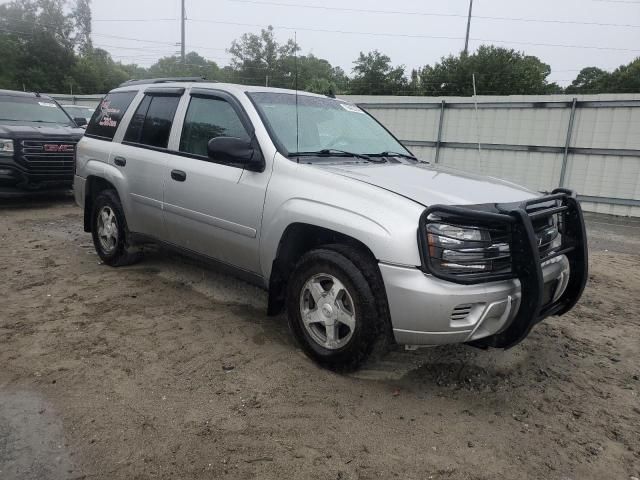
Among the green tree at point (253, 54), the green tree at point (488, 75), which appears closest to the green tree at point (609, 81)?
the green tree at point (488, 75)

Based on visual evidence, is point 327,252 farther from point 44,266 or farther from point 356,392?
point 44,266

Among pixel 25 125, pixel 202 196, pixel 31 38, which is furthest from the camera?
pixel 31 38

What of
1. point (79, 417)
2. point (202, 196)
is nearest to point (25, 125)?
point (202, 196)

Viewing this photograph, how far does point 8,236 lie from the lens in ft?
22.0

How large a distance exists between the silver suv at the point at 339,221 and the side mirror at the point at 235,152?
10 mm

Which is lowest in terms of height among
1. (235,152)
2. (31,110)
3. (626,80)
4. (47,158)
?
(47,158)

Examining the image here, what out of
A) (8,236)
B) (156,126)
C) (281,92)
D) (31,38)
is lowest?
(8,236)

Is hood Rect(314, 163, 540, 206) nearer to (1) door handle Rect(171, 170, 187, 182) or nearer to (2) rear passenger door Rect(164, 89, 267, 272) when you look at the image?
(2) rear passenger door Rect(164, 89, 267, 272)

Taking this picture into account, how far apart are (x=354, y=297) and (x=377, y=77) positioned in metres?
36.8

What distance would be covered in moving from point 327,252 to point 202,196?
133 centimetres

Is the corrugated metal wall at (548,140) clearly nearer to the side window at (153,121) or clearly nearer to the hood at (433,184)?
the hood at (433,184)

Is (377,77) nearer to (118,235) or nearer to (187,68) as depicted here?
(187,68)

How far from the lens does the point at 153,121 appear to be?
4.72 metres

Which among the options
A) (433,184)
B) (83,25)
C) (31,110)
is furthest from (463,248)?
(83,25)
